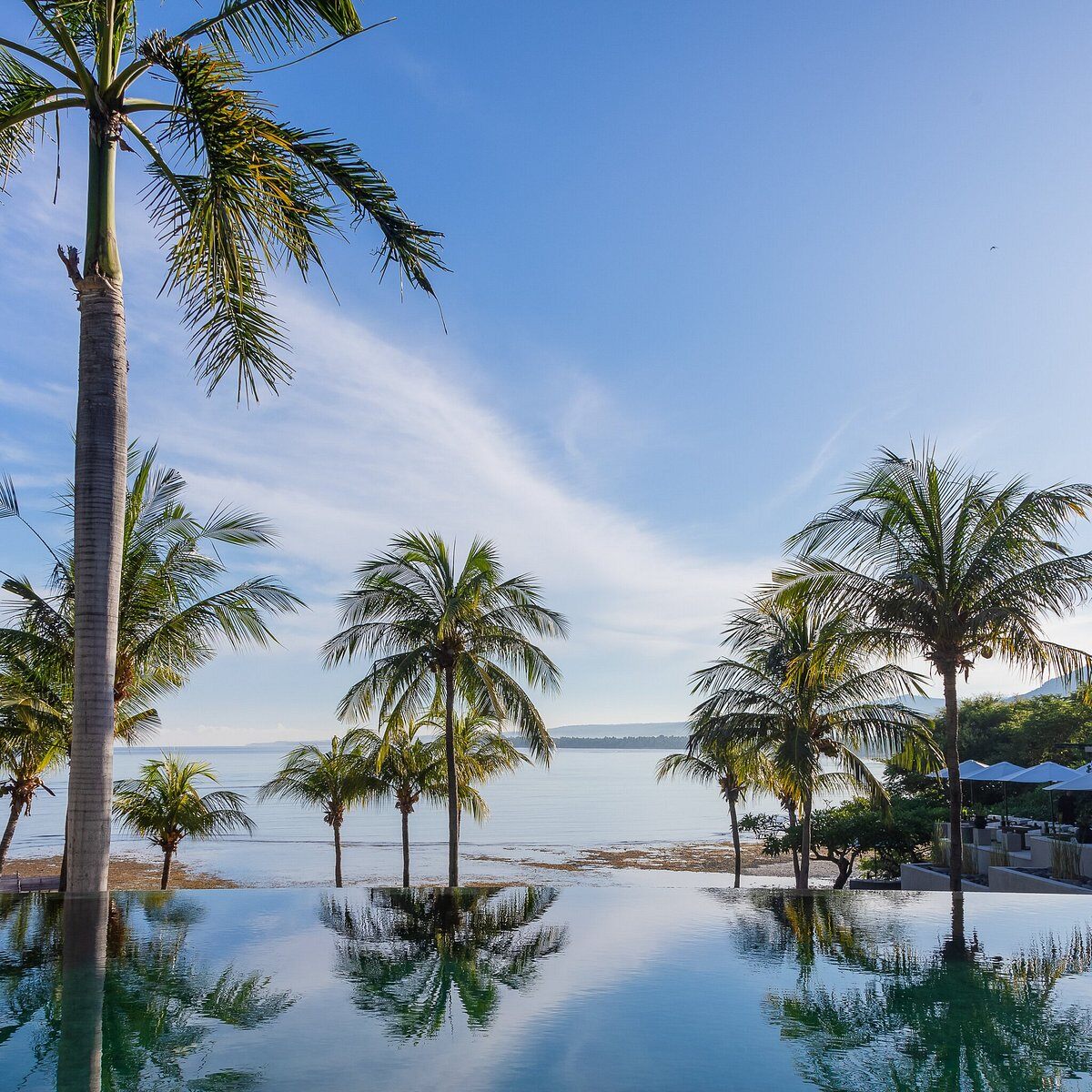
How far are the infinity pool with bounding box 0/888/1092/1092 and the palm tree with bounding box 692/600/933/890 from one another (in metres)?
8.19

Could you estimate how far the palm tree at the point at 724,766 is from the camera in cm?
1833

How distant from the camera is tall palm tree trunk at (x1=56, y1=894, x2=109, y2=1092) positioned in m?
4.19

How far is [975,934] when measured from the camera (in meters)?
7.20

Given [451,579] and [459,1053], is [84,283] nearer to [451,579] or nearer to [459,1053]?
[459,1053]

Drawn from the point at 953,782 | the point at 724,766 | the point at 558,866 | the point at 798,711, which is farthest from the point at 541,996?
the point at 558,866

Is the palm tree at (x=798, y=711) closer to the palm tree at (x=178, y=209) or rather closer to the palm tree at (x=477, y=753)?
the palm tree at (x=477, y=753)

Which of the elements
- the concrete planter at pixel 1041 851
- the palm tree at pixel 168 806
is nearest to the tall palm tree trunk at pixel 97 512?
the concrete planter at pixel 1041 851

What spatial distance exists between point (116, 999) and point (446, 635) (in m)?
12.0

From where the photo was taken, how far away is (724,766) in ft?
84.6

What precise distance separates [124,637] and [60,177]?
6815mm

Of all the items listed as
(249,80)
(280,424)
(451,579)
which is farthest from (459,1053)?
(280,424)

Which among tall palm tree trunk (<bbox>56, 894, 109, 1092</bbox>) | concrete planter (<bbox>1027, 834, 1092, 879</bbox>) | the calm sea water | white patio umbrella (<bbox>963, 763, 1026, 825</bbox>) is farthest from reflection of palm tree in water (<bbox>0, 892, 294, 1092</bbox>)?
the calm sea water

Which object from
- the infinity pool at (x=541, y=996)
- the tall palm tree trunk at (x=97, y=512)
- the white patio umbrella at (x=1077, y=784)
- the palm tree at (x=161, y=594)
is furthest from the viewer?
the white patio umbrella at (x=1077, y=784)

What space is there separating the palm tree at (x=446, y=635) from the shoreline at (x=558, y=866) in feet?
61.1
